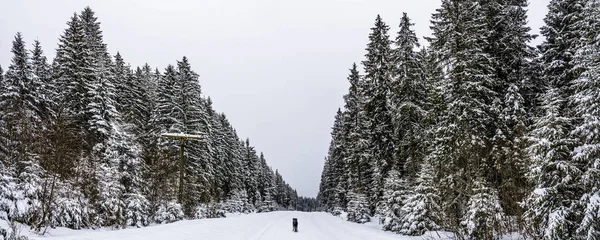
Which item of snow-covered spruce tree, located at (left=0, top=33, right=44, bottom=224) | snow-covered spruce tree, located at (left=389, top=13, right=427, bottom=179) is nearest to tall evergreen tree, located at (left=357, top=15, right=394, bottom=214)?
snow-covered spruce tree, located at (left=389, top=13, right=427, bottom=179)

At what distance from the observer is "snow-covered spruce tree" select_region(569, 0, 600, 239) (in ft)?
29.5

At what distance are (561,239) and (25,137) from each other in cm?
2044

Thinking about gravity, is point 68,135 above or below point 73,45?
below

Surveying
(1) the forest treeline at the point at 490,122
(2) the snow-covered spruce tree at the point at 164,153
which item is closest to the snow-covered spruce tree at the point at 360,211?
(1) the forest treeline at the point at 490,122

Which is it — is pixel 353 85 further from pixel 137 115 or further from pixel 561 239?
pixel 561 239

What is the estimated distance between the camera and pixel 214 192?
36.6 metres

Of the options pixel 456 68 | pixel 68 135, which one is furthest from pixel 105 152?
pixel 456 68

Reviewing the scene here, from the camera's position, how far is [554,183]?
10.1 m

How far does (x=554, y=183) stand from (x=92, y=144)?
25091 millimetres

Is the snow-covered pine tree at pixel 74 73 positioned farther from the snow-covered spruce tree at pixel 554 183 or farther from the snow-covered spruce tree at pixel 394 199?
the snow-covered spruce tree at pixel 554 183

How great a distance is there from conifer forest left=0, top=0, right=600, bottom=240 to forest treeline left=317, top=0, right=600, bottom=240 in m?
0.07

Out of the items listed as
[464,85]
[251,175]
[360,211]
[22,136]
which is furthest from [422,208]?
[251,175]

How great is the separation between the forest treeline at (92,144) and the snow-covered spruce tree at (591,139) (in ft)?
50.8

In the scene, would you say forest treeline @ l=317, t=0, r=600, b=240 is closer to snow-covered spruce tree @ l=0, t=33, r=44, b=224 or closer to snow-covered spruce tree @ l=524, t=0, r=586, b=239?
snow-covered spruce tree @ l=524, t=0, r=586, b=239
